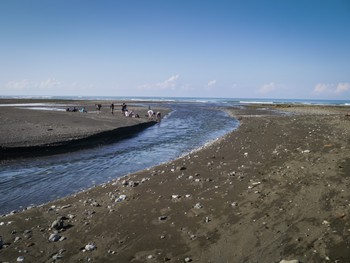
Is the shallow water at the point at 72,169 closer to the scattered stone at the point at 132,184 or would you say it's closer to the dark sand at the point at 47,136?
the dark sand at the point at 47,136

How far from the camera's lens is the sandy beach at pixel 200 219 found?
24.1 feet

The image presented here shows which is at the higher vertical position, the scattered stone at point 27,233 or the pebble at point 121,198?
the pebble at point 121,198

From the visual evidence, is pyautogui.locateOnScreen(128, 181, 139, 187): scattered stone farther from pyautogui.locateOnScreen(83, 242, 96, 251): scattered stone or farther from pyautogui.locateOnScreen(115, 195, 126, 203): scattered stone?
pyautogui.locateOnScreen(83, 242, 96, 251): scattered stone

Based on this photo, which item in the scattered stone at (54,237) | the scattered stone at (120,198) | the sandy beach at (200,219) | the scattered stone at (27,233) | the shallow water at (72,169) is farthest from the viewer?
the shallow water at (72,169)

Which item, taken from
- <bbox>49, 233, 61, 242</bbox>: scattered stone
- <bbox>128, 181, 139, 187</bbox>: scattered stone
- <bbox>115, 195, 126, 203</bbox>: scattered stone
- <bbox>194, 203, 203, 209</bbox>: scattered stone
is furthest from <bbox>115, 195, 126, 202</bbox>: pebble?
<bbox>194, 203, 203, 209</bbox>: scattered stone

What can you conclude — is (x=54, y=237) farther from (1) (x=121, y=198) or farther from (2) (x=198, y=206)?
(2) (x=198, y=206)

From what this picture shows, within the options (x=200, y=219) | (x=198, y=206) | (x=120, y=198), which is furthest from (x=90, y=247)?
(x=198, y=206)

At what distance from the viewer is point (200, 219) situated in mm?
9164

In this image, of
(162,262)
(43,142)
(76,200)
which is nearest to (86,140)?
(43,142)

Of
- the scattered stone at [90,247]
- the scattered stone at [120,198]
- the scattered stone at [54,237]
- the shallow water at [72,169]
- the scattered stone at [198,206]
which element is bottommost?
the shallow water at [72,169]

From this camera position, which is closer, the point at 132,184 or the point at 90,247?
the point at 90,247

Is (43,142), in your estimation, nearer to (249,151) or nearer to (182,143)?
(182,143)

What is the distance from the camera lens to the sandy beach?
24.1 ft

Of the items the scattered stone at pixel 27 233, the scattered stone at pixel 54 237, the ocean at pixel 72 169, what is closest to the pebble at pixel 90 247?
the scattered stone at pixel 54 237
